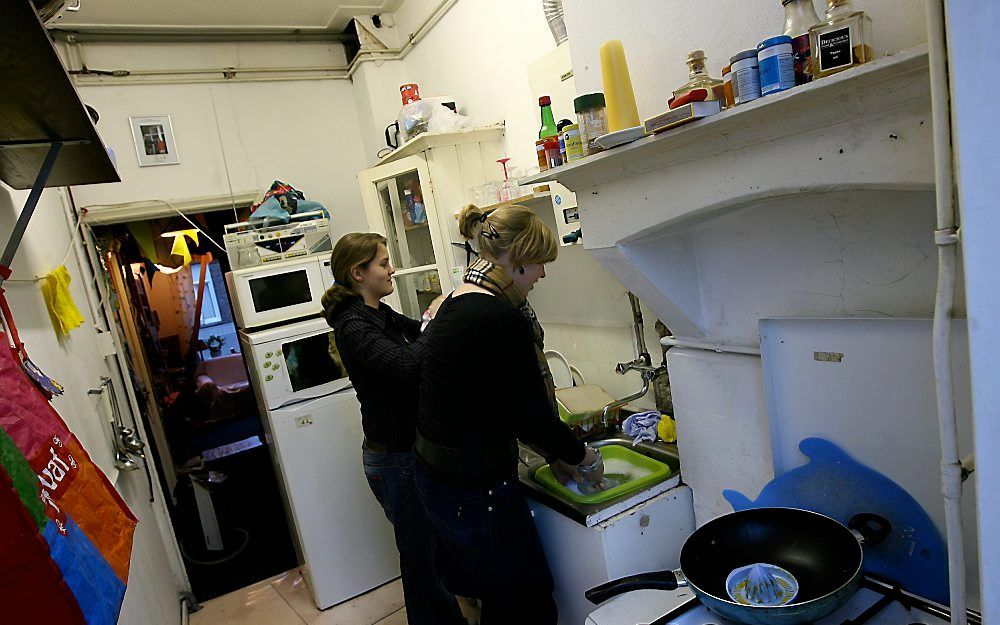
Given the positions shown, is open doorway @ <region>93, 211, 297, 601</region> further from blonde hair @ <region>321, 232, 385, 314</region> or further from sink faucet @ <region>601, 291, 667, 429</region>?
sink faucet @ <region>601, 291, 667, 429</region>

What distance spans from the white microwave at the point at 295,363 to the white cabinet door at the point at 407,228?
0.53 metres

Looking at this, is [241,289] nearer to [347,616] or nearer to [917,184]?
[347,616]

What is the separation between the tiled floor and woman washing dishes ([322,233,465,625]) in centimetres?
54

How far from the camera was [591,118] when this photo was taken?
50.8 inches

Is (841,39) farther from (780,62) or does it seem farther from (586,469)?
(586,469)

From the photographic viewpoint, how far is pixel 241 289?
2.56 metres

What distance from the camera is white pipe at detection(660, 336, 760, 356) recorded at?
138 centimetres

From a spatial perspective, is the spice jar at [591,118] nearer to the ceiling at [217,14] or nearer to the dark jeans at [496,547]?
the dark jeans at [496,547]

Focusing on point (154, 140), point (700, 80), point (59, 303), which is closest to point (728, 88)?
point (700, 80)

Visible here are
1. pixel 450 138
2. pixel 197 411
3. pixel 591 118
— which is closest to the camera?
pixel 591 118

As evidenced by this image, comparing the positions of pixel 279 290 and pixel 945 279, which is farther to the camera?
pixel 279 290

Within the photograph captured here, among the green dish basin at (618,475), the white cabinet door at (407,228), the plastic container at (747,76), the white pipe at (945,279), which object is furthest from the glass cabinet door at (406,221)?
the white pipe at (945,279)

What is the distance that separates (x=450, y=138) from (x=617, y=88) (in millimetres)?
1414

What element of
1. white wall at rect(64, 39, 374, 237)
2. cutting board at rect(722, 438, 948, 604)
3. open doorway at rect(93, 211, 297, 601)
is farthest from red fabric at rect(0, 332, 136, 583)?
white wall at rect(64, 39, 374, 237)
